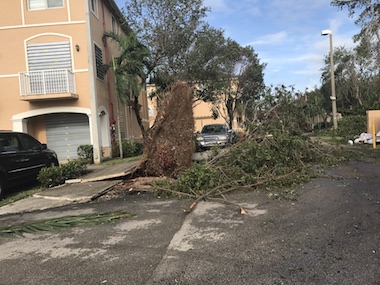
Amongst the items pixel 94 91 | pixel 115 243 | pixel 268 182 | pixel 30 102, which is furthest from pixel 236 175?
pixel 30 102

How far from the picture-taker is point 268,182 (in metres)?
7.87

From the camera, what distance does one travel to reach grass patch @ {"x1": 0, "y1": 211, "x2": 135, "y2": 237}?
553 cm

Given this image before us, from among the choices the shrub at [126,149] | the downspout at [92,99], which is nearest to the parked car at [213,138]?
the shrub at [126,149]

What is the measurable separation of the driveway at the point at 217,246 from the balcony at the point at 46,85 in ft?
34.3

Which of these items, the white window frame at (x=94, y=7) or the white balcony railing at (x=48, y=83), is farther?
the white window frame at (x=94, y=7)

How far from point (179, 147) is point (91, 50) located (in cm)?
929

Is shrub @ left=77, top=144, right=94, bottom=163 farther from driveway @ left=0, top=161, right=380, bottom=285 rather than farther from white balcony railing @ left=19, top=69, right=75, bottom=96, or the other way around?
driveway @ left=0, top=161, right=380, bottom=285

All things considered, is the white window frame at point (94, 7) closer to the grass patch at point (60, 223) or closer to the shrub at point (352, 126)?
the grass patch at point (60, 223)

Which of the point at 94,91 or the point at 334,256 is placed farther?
the point at 94,91

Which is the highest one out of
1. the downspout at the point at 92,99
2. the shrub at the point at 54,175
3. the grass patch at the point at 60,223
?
the downspout at the point at 92,99

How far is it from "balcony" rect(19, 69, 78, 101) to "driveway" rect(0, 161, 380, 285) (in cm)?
1045

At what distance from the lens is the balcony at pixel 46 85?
52.7 ft

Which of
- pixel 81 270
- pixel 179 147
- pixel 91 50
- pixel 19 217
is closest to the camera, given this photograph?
pixel 81 270

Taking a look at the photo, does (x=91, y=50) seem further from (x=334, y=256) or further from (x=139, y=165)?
(x=334, y=256)
